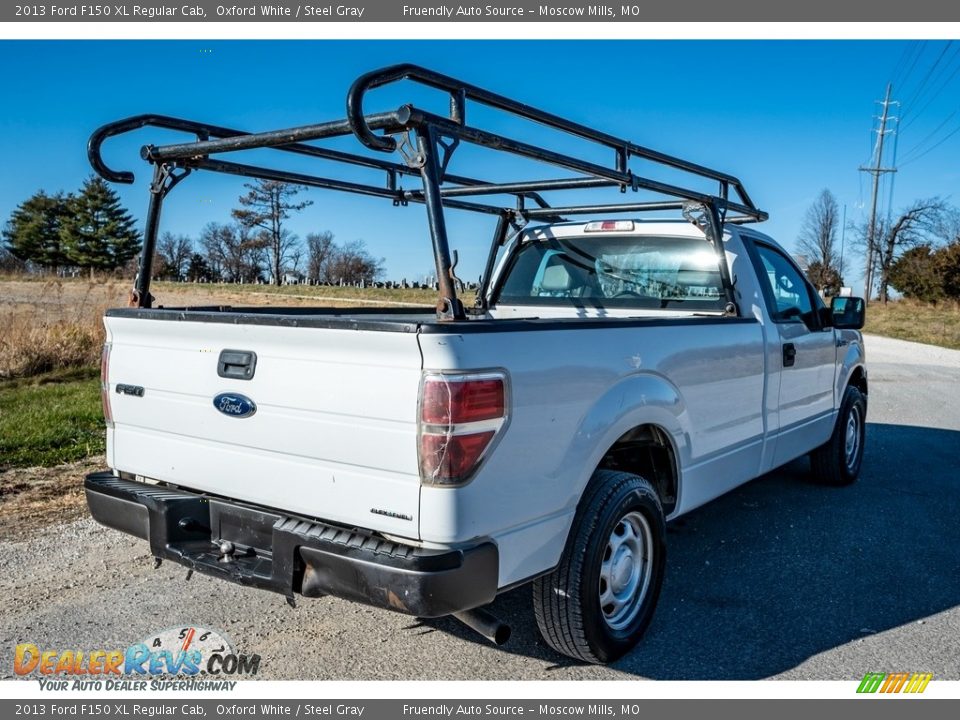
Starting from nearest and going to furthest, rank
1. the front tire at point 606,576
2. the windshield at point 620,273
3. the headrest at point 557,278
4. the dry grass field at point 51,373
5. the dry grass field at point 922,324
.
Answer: the front tire at point 606,576, the windshield at point 620,273, the headrest at point 557,278, the dry grass field at point 51,373, the dry grass field at point 922,324

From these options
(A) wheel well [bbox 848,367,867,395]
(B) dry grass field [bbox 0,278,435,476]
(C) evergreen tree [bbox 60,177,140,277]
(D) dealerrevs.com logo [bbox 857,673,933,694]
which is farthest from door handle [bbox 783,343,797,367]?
(C) evergreen tree [bbox 60,177,140,277]

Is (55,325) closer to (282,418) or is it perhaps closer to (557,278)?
(557,278)

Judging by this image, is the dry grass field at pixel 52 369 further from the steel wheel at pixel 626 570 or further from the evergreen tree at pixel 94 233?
the evergreen tree at pixel 94 233

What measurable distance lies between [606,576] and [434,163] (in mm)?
1840

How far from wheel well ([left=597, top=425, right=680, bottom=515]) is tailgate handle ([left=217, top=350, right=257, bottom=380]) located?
164cm

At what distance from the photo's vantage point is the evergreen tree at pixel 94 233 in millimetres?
62531

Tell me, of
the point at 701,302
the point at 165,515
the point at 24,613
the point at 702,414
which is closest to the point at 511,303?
the point at 701,302

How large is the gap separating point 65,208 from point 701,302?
69.7 metres

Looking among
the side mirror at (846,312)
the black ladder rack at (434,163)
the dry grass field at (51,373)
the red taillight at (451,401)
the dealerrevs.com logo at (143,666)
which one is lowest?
the dealerrevs.com logo at (143,666)

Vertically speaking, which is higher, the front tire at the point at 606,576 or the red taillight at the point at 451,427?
the red taillight at the point at 451,427

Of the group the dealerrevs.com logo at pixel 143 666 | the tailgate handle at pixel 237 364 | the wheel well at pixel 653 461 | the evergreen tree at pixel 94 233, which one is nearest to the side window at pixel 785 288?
the wheel well at pixel 653 461

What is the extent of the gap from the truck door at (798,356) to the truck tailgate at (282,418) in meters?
3.07

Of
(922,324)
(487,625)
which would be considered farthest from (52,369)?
(922,324)
